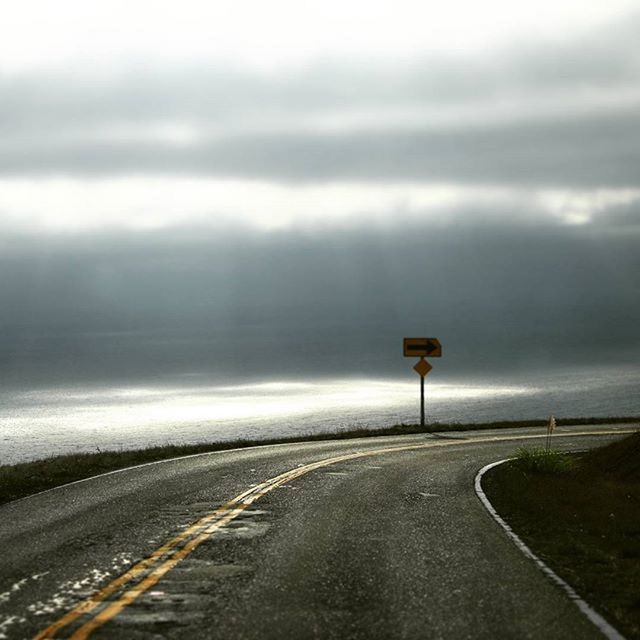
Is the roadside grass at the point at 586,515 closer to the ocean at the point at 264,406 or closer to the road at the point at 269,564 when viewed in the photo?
the road at the point at 269,564

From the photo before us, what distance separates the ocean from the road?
115 ft

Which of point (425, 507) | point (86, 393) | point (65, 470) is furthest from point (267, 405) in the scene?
point (425, 507)

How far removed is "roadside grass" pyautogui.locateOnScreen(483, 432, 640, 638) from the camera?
9.33m

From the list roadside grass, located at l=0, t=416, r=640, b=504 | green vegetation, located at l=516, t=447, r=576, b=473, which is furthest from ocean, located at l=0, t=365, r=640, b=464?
green vegetation, located at l=516, t=447, r=576, b=473

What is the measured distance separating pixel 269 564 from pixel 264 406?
274 ft

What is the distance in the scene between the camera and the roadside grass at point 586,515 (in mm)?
9328

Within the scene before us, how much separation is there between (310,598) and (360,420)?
2518 inches

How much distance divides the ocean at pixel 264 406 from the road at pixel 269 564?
35.2 meters

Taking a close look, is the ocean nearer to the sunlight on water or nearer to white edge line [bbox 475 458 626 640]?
the sunlight on water

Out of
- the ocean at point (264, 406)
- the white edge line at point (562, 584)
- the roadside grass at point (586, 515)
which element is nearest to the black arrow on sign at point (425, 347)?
the roadside grass at point (586, 515)

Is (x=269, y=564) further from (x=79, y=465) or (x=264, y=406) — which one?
(x=264, y=406)

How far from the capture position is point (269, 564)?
10.3 meters

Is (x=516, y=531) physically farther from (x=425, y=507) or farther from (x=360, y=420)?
(x=360, y=420)

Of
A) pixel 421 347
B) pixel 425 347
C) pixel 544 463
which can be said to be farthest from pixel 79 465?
pixel 425 347
